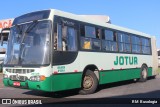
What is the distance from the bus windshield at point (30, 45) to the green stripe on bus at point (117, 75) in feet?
12.2

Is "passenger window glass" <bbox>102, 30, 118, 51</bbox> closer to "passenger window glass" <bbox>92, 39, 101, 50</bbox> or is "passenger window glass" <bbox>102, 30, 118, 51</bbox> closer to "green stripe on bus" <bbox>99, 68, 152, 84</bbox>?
"passenger window glass" <bbox>92, 39, 101, 50</bbox>

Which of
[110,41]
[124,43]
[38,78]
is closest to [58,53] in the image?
[38,78]

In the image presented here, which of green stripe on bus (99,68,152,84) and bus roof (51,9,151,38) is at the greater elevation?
bus roof (51,9,151,38)

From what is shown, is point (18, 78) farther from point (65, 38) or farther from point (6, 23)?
point (6, 23)

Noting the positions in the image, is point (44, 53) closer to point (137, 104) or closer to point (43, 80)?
point (43, 80)

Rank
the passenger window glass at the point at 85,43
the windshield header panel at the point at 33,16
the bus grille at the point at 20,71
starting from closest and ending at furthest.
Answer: the bus grille at the point at 20,71 → the windshield header panel at the point at 33,16 → the passenger window glass at the point at 85,43

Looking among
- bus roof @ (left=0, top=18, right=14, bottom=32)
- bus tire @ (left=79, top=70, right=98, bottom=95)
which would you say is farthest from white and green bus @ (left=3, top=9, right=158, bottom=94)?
bus roof @ (left=0, top=18, right=14, bottom=32)

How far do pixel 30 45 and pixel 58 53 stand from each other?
3.37 feet

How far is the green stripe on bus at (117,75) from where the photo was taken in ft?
43.4

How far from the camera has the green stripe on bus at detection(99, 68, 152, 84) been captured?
13216mm

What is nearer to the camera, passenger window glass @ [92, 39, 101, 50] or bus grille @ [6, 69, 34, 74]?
bus grille @ [6, 69, 34, 74]

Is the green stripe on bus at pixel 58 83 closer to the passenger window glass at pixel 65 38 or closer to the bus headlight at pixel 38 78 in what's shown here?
the bus headlight at pixel 38 78

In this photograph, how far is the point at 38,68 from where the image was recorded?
32.9 ft

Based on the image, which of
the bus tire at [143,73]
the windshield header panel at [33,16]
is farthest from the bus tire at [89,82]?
the bus tire at [143,73]
